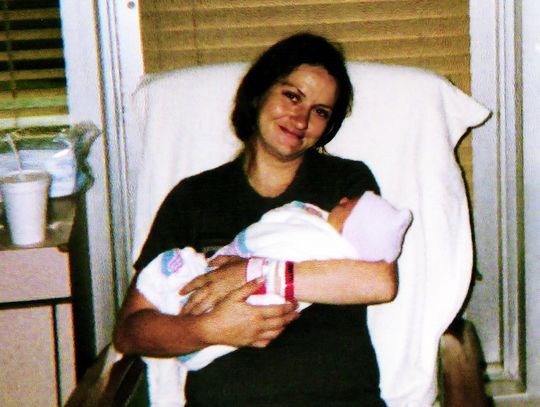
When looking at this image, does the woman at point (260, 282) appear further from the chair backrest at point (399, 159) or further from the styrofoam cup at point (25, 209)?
the styrofoam cup at point (25, 209)

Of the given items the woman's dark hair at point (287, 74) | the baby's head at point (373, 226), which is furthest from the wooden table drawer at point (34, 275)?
the baby's head at point (373, 226)

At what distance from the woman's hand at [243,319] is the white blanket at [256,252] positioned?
0.03 m

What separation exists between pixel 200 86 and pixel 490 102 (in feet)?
2.95

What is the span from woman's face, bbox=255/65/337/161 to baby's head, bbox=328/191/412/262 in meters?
0.24

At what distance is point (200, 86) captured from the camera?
168 cm

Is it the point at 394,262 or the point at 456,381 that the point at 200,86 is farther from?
the point at 456,381

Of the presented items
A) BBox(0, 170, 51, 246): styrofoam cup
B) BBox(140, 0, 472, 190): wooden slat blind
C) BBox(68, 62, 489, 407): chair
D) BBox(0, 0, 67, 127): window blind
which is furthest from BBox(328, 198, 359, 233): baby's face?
BBox(0, 0, 67, 127): window blind

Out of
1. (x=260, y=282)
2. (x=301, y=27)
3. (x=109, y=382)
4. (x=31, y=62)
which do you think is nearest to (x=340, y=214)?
(x=260, y=282)

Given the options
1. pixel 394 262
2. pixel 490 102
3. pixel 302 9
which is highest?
pixel 302 9

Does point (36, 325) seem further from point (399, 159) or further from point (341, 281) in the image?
point (399, 159)

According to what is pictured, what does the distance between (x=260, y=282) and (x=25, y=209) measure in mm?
600

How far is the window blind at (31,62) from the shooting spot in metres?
2.03

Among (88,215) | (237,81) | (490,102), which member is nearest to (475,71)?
(490,102)

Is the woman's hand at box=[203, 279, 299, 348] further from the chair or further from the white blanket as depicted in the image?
the chair
